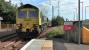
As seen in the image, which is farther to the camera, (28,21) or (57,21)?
(57,21)

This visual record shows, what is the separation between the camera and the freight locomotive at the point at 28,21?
30578mm

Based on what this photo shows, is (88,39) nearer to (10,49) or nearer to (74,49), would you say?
(74,49)

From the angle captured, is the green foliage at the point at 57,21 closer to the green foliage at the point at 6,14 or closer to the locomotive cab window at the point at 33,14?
the green foliage at the point at 6,14

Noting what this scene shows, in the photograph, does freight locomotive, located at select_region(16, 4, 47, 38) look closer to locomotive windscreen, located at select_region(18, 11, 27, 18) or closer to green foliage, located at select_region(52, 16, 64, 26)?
locomotive windscreen, located at select_region(18, 11, 27, 18)

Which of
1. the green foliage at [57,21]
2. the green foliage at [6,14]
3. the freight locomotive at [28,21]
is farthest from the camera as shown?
the green foliage at [57,21]

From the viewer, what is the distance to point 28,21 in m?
31.0

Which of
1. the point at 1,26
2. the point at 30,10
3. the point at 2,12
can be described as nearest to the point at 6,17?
the point at 2,12

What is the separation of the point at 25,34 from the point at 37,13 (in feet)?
8.47

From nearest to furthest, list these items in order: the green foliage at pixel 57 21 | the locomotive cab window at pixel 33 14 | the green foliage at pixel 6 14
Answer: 1. the locomotive cab window at pixel 33 14
2. the green foliage at pixel 6 14
3. the green foliage at pixel 57 21

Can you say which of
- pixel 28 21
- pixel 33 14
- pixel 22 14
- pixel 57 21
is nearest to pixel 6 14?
pixel 57 21

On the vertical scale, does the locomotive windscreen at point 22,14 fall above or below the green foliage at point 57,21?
above

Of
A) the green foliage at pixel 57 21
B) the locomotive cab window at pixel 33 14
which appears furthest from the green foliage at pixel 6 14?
the locomotive cab window at pixel 33 14

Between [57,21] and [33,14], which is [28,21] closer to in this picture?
[33,14]

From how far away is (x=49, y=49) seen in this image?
18125 millimetres
